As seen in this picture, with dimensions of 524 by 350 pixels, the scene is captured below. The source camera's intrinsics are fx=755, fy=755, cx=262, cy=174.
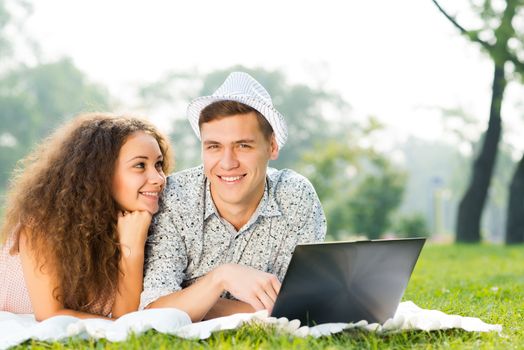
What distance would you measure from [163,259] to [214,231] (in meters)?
0.36

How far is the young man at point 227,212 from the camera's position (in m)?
3.86

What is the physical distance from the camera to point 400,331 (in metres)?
3.40

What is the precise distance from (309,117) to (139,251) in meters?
48.2

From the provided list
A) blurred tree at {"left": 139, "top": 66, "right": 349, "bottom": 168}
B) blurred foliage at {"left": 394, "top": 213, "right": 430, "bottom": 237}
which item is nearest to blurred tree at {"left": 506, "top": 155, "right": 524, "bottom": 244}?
blurred foliage at {"left": 394, "top": 213, "right": 430, "bottom": 237}

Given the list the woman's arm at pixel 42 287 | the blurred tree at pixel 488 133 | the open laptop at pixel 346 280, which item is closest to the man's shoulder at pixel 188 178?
the woman's arm at pixel 42 287

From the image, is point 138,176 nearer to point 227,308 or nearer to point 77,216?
point 77,216

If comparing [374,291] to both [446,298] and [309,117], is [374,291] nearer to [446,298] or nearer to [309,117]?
[446,298]

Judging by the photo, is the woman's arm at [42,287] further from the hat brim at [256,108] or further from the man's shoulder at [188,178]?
the hat brim at [256,108]

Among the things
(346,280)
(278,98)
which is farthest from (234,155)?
(278,98)

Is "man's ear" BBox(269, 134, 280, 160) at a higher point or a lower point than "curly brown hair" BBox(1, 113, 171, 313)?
higher

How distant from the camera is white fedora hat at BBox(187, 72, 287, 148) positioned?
155 inches

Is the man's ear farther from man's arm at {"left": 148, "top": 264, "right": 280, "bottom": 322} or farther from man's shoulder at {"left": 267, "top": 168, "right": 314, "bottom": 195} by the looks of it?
man's arm at {"left": 148, "top": 264, "right": 280, "bottom": 322}

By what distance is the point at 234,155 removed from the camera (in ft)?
12.8

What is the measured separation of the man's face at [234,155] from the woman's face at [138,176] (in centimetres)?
28
